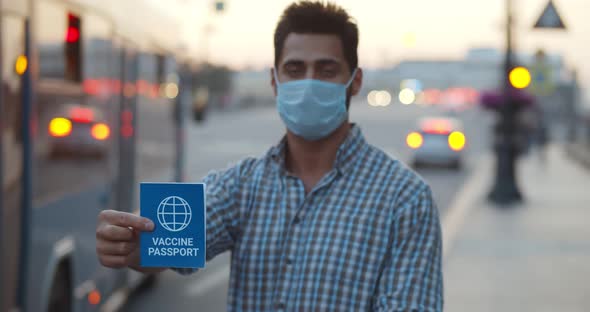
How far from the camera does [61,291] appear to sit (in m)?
6.19

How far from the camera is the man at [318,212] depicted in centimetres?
274

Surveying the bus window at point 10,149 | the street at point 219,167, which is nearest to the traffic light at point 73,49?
the bus window at point 10,149

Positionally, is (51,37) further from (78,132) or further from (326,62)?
(326,62)

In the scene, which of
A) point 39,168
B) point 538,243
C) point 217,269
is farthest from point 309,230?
point 538,243

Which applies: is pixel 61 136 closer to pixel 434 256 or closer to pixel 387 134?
pixel 434 256

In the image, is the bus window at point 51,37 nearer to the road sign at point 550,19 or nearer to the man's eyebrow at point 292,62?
the man's eyebrow at point 292,62

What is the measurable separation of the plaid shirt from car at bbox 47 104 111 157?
9.57 feet

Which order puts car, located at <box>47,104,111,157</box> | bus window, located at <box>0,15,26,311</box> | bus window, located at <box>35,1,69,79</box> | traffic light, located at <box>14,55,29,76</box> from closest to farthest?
bus window, located at <box>0,15,26,311</box>
traffic light, located at <box>14,55,29,76</box>
bus window, located at <box>35,1,69,79</box>
car, located at <box>47,104,111,157</box>

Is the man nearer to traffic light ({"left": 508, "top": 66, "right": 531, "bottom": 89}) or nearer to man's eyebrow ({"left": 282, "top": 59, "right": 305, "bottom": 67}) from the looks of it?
man's eyebrow ({"left": 282, "top": 59, "right": 305, "bottom": 67})

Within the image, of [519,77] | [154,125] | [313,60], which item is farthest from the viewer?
[519,77]

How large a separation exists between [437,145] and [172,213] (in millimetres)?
27394

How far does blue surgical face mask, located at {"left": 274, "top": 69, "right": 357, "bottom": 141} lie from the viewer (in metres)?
2.99

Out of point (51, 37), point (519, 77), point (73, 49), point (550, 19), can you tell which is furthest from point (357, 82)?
point (519, 77)

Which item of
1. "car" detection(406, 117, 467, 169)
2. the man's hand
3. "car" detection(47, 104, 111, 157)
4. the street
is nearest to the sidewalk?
the street
